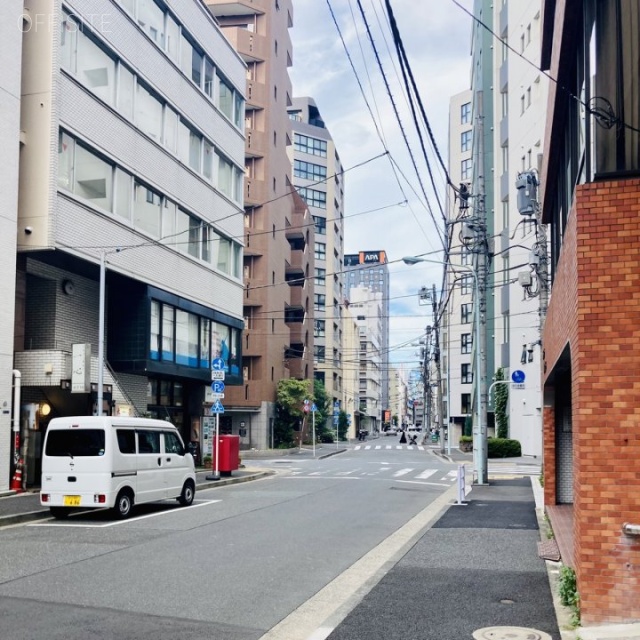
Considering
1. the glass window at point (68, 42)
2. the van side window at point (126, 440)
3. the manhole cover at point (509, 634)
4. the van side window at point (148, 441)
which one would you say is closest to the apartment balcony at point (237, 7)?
the glass window at point (68, 42)

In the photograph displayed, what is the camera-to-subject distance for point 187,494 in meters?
18.5

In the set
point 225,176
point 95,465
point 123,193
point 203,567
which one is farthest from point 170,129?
point 203,567

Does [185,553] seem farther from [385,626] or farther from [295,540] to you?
[385,626]

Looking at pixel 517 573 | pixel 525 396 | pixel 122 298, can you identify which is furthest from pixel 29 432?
pixel 525 396

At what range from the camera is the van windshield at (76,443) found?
1548 cm

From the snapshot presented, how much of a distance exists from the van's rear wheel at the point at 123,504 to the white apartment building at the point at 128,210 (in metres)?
5.63

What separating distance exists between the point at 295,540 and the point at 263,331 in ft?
141

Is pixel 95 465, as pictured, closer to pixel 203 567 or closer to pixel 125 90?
pixel 203 567

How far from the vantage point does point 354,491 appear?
22.2 m

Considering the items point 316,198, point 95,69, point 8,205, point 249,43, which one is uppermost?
point 249,43

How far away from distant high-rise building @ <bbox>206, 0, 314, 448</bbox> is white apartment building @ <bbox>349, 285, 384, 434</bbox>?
2801 inches

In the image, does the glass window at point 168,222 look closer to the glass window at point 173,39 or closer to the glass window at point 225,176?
the glass window at point 225,176

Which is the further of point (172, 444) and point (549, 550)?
point (172, 444)

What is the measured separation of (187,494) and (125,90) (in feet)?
43.8
